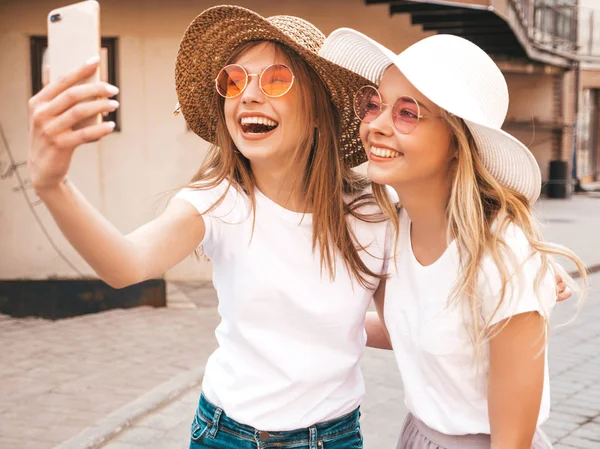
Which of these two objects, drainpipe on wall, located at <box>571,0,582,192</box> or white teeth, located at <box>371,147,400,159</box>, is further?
drainpipe on wall, located at <box>571,0,582,192</box>

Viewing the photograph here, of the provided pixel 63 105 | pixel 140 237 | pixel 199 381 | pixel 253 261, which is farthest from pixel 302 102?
pixel 199 381

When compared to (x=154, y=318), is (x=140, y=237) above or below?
above

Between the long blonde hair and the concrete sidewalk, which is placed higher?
Answer: the long blonde hair

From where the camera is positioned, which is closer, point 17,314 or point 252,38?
point 252,38

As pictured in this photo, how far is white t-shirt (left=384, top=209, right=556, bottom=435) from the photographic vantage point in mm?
1776

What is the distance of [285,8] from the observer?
9250mm

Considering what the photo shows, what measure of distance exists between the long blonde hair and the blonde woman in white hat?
0.16 metres

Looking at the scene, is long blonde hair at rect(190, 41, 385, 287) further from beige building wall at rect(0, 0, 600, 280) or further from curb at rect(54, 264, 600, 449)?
beige building wall at rect(0, 0, 600, 280)

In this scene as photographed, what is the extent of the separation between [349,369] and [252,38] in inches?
38.7

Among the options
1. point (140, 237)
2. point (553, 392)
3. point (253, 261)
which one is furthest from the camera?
point (553, 392)

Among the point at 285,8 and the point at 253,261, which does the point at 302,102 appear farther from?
the point at 285,8

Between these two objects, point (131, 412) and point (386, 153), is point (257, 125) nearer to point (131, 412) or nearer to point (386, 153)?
point (386, 153)

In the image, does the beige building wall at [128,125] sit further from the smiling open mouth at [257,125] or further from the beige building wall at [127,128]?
the smiling open mouth at [257,125]

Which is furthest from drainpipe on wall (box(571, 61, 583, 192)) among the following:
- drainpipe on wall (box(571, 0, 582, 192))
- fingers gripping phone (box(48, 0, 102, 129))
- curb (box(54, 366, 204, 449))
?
fingers gripping phone (box(48, 0, 102, 129))
